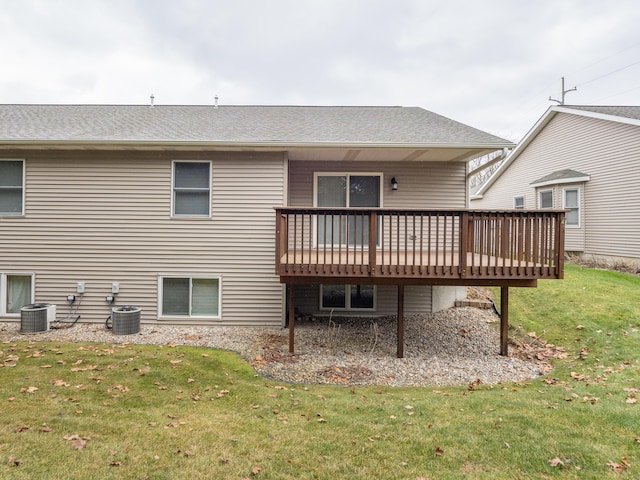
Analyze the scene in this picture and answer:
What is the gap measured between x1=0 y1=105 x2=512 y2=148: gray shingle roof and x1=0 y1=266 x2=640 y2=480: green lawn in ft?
13.7

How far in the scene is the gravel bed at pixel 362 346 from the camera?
16.8 feet

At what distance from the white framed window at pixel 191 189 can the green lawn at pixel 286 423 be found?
3.07 meters

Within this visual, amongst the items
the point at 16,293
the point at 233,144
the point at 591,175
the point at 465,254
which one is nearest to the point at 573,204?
the point at 591,175

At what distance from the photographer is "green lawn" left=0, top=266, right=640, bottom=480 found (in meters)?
2.82

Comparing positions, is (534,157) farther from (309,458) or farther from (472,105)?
(472,105)

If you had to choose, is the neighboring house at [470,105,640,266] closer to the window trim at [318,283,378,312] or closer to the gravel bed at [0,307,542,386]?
the gravel bed at [0,307,542,386]

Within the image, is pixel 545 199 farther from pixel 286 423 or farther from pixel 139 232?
pixel 139 232

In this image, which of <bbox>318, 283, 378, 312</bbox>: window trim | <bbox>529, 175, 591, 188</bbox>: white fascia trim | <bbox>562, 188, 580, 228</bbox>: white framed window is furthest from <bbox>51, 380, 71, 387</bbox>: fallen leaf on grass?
<bbox>529, 175, 591, 188</bbox>: white fascia trim

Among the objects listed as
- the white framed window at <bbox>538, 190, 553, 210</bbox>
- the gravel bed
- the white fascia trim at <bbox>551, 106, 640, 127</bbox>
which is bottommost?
the gravel bed

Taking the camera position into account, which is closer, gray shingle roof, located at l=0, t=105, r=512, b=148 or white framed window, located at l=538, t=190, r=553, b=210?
gray shingle roof, located at l=0, t=105, r=512, b=148

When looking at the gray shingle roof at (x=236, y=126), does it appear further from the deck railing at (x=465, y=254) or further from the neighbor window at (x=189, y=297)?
the neighbor window at (x=189, y=297)

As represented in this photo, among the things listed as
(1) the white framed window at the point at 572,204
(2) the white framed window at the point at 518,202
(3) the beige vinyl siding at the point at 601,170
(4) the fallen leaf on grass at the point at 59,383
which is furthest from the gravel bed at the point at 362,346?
(2) the white framed window at the point at 518,202

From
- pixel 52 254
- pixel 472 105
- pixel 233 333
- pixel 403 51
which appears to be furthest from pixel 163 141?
pixel 472 105

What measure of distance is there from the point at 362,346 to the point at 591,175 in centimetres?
1100
